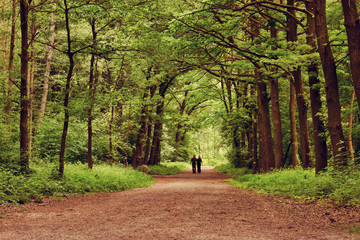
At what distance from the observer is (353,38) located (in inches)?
299

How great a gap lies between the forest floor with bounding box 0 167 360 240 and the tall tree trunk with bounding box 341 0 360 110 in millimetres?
3231

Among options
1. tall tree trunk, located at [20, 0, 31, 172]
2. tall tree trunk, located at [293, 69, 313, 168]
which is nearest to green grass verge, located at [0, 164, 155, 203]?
tall tree trunk, located at [20, 0, 31, 172]

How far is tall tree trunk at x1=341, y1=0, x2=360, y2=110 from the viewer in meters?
7.49

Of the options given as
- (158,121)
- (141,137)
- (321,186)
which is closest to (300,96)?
(321,186)

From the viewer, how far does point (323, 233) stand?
16.0 ft

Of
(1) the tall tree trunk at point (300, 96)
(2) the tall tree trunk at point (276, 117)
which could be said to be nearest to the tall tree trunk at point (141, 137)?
(2) the tall tree trunk at point (276, 117)

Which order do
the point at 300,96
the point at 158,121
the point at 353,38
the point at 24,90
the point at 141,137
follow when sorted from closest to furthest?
the point at 353,38, the point at 24,90, the point at 300,96, the point at 141,137, the point at 158,121

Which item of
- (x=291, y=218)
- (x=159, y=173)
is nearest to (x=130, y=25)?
(x=291, y=218)

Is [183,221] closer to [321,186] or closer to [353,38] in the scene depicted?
[321,186]

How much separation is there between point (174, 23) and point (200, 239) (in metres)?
8.60

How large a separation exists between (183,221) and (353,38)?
6.11 meters

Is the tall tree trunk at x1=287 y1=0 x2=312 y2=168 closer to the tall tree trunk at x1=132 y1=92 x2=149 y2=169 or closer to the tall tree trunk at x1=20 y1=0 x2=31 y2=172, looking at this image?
the tall tree trunk at x1=20 y1=0 x2=31 y2=172

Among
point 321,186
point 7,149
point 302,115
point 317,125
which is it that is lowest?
point 321,186

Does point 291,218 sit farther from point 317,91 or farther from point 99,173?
point 99,173
